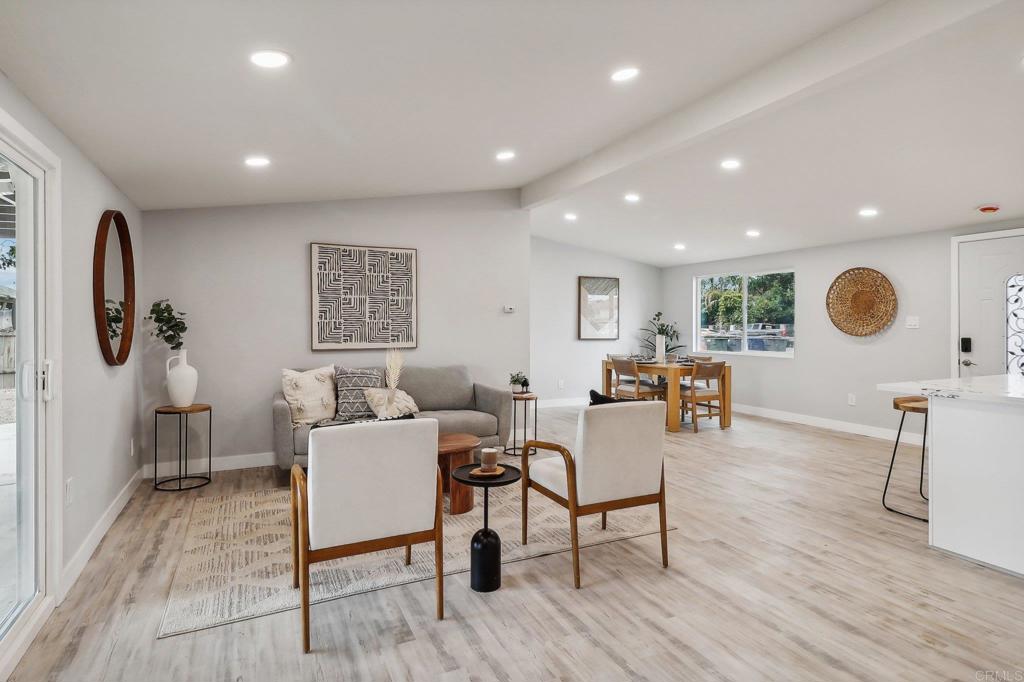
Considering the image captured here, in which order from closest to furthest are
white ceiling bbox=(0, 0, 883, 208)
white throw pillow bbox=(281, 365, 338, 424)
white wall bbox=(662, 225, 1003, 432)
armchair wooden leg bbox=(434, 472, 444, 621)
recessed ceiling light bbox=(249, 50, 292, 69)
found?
white ceiling bbox=(0, 0, 883, 208)
recessed ceiling light bbox=(249, 50, 292, 69)
armchair wooden leg bbox=(434, 472, 444, 621)
white throw pillow bbox=(281, 365, 338, 424)
white wall bbox=(662, 225, 1003, 432)

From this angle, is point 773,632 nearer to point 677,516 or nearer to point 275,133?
point 677,516

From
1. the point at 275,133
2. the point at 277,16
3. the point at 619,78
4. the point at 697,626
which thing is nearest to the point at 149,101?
the point at 275,133

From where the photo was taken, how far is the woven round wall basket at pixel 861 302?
19.8 feet

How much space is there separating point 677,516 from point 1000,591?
1.55 m

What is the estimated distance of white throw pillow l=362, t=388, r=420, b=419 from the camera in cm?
443

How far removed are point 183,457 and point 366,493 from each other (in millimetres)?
3187

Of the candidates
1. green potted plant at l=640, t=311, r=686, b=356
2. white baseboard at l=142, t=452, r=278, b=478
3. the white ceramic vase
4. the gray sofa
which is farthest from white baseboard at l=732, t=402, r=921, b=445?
the white ceramic vase

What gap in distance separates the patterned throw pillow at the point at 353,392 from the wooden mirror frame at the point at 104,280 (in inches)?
58.6

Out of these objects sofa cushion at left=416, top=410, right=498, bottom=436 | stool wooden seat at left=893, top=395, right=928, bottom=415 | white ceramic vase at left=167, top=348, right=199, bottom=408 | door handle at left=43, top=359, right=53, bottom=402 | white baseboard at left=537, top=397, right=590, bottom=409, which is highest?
door handle at left=43, top=359, right=53, bottom=402

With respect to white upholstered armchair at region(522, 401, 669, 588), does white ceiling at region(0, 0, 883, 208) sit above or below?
above

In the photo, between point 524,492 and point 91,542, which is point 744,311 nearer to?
point 524,492

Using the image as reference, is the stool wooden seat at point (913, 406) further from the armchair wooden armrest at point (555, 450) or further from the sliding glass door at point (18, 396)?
the sliding glass door at point (18, 396)

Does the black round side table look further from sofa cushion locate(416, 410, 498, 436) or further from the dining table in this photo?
the dining table

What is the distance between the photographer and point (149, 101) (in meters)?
2.42
